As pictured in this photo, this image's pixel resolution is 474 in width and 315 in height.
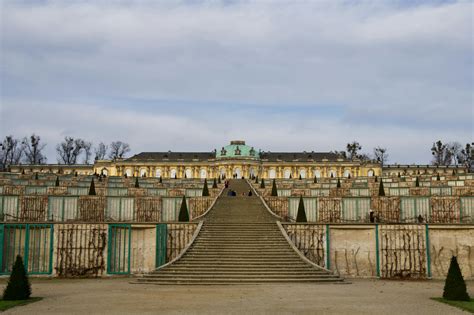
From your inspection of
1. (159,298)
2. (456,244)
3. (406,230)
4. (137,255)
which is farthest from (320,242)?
(159,298)

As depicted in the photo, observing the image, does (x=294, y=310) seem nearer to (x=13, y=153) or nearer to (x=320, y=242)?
(x=320, y=242)

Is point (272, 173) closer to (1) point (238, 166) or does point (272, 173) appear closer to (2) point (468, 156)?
(1) point (238, 166)

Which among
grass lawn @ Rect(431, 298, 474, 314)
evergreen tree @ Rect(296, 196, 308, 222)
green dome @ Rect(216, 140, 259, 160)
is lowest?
grass lawn @ Rect(431, 298, 474, 314)

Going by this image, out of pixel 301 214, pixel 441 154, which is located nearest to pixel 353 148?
pixel 441 154

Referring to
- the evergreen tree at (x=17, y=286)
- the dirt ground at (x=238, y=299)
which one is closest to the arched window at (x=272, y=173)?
the dirt ground at (x=238, y=299)

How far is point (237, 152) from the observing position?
117m

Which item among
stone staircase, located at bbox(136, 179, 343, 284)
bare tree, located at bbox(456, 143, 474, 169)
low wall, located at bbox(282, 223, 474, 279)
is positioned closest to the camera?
stone staircase, located at bbox(136, 179, 343, 284)

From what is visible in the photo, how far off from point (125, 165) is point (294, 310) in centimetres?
10555

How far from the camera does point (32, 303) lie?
15.0 m

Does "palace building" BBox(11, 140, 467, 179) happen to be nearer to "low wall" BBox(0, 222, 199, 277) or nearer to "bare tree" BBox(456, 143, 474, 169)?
"bare tree" BBox(456, 143, 474, 169)

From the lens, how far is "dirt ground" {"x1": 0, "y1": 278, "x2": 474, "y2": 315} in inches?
538

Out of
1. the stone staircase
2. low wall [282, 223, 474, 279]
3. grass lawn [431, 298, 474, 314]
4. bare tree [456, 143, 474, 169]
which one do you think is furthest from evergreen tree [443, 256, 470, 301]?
bare tree [456, 143, 474, 169]

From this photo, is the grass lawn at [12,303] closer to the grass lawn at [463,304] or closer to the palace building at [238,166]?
the grass lawn at [463,304]

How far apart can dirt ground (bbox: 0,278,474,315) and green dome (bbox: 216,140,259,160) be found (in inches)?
3795
